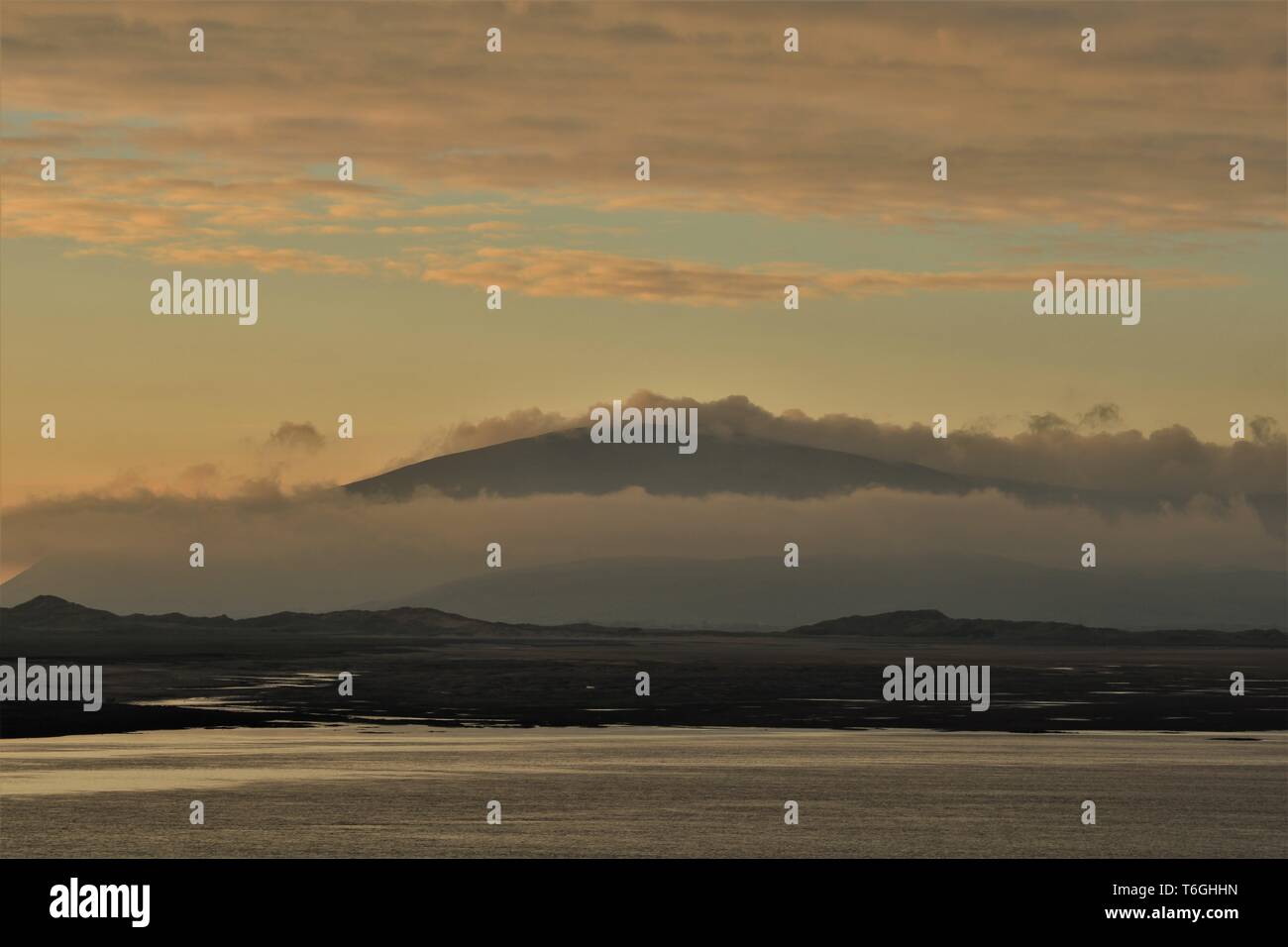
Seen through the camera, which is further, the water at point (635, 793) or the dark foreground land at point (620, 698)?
the dark foreground land at point (620, 698)

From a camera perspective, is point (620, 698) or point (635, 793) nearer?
point (635, 793)

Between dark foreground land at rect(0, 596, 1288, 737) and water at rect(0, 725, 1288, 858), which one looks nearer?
water at rect(0, 725, 1288, 858)

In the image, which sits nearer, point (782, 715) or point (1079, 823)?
point (1079, 823)
